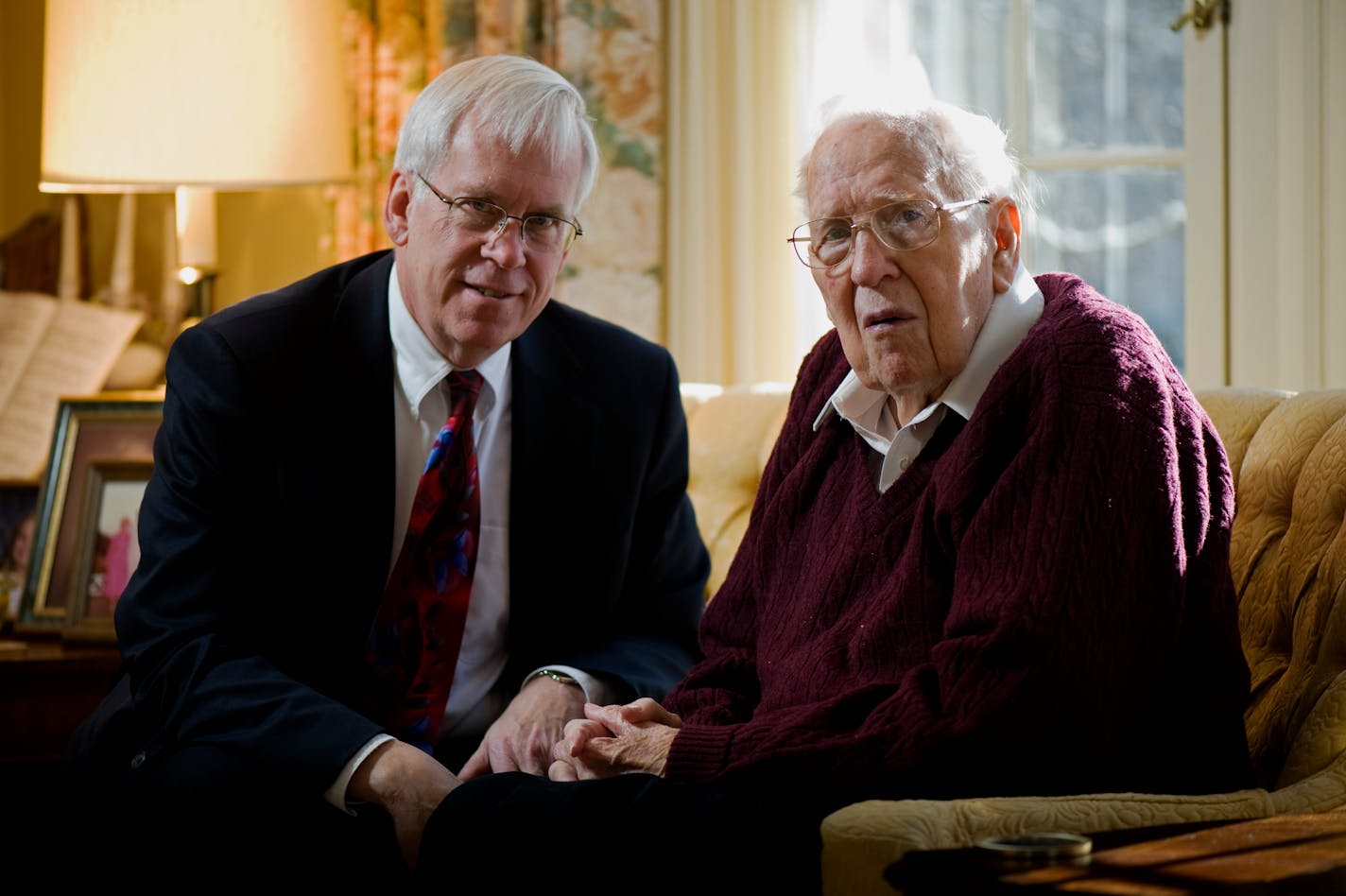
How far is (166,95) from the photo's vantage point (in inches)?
101

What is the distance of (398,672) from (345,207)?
1.71 meters

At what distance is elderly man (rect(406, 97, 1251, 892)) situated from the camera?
1.29 m

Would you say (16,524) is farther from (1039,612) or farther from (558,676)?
(1039,612)

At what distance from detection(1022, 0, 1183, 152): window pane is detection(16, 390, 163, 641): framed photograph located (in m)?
1.77

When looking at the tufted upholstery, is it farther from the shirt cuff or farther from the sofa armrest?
the sofa armrest

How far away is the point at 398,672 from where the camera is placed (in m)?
1.82

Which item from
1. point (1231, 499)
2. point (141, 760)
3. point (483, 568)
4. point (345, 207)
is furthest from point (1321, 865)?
point (345, 207)

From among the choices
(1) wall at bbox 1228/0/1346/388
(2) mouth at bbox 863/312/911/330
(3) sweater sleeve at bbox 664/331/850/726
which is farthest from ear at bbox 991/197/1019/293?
(1) wall at bbox 1228/0/1346/388

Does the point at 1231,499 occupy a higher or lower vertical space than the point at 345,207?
lower

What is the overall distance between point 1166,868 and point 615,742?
27.4 inches

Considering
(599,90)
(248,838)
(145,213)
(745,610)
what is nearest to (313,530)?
(248,838)

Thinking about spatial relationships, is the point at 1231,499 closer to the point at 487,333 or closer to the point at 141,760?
the point at 487,333

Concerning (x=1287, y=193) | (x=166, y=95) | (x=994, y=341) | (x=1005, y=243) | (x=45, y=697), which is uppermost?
(x=166, y=95)

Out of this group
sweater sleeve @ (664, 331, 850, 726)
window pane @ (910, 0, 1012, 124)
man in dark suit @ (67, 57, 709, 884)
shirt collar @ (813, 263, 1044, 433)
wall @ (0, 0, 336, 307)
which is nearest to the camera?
shirt collar @ (813, 263, 1044, 433)
